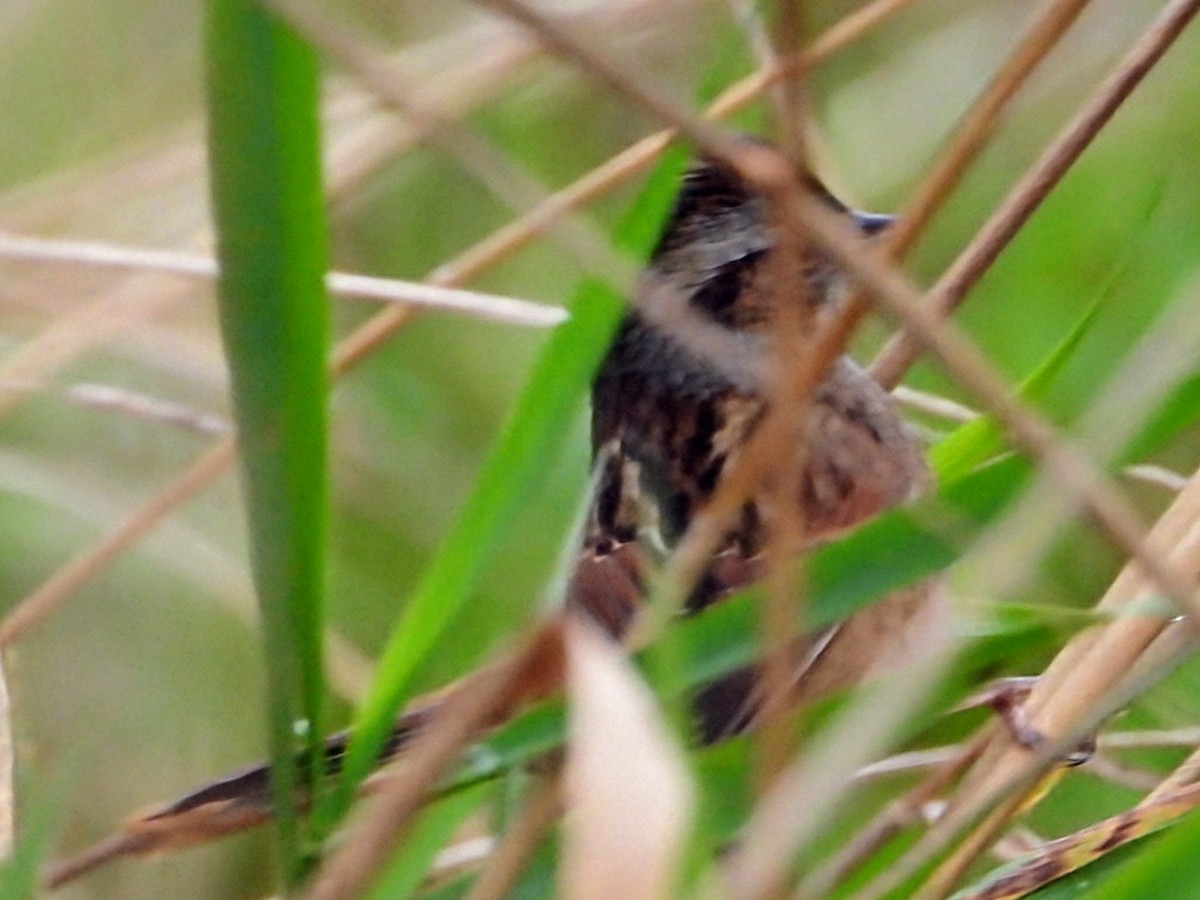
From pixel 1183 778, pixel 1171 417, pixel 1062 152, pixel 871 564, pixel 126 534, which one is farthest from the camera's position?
pixel 126 534

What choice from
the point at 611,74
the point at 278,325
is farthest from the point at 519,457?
the point at 611,74

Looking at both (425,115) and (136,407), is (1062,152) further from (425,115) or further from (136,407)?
(136,407)

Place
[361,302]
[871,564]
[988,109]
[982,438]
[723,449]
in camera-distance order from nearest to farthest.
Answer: [988,109]
[871,564]
[982,438]
[723,449]
[361,302]

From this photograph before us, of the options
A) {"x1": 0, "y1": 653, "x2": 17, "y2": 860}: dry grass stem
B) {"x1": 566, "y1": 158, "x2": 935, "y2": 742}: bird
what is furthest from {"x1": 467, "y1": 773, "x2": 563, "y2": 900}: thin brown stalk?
{"x1": 566, "y1": 158, "x2": 935, "y2": 742}: bird

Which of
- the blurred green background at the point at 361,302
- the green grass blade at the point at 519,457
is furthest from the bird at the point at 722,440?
the green grass blade at the point at 519,457

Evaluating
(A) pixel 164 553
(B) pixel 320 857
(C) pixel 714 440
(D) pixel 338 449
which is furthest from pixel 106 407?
(B) pixel 320 857

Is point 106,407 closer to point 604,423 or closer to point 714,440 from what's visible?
point 604,423

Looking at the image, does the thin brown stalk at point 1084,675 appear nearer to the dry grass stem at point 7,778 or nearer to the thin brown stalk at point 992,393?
the thin brown stalk at point 992,393
